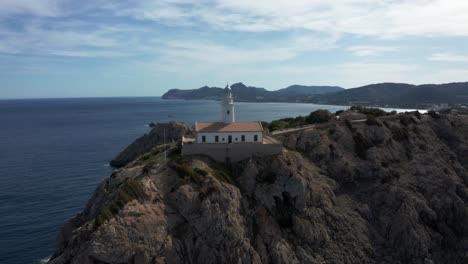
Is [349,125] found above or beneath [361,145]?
above

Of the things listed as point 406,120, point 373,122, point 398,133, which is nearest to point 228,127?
point 373,122

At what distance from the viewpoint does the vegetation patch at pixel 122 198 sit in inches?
1780

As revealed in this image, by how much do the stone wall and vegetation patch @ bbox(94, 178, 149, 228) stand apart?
11.7 m

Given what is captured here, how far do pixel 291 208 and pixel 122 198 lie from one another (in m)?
23.9

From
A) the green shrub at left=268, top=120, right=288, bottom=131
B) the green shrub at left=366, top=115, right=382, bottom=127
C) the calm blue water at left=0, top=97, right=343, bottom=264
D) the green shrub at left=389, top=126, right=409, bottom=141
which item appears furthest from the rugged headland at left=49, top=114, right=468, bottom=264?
the calm blue water at left=0, top=97, right=343, bottom=264

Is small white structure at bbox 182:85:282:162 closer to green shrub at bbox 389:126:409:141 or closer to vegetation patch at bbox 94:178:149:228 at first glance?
vegetation patch at bbox 94:178:149:228

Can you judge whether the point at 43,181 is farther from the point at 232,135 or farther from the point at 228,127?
the point at 232,135

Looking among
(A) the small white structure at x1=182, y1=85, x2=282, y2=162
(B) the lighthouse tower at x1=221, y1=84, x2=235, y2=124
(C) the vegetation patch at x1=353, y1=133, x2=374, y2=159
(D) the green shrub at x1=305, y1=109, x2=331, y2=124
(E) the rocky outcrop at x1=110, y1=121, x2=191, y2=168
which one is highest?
(B) the lighthouse tower at x1=221, y1=84, x2=235, y2=124

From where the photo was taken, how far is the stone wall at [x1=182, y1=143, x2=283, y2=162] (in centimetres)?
6012

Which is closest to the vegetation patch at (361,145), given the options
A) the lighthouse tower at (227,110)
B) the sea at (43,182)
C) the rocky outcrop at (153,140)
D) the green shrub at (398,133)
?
the green shrub at (398,133)

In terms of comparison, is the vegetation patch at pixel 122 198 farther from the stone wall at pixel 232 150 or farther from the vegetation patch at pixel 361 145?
the vegetation patch at pixel 361 145

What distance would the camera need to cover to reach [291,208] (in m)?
56.0

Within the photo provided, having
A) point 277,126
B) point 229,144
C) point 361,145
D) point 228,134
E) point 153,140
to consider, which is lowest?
point 153,140

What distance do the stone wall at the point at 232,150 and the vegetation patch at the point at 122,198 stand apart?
38.3 feet
